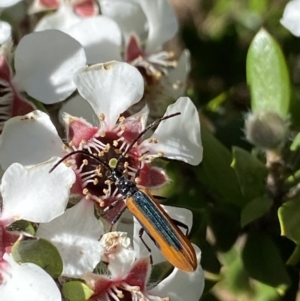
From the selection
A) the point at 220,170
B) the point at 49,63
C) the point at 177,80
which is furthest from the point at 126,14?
the point at 220,170

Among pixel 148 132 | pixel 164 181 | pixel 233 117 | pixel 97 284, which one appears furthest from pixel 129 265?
pixel 233 117

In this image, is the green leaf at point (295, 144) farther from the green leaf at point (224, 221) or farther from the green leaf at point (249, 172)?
the green leaf at point (224, 221)

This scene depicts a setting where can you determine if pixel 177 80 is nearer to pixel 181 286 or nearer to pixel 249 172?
pixel 249 172

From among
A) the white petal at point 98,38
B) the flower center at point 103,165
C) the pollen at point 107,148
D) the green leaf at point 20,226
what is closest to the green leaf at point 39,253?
the green leaf at point 20,226

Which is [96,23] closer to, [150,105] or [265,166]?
[150,105]

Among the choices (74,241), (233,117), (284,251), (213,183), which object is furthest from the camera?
(233,117)

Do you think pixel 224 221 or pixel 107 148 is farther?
pixel 224 221
